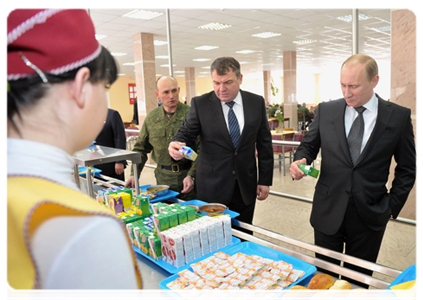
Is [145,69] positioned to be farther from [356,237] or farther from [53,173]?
[53,173]

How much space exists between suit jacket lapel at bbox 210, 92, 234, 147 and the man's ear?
1.83 meters

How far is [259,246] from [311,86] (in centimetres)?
2818

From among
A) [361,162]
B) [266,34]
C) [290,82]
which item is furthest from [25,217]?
[290,82]

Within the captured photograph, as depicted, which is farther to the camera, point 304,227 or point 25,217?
point 304,227

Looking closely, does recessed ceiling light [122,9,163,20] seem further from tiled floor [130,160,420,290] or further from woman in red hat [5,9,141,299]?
woman in red hat [5,9,141,299]


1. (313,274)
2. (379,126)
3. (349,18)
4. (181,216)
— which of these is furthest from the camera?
(349,18)

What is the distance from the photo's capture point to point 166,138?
113 inches

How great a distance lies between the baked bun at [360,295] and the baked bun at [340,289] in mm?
19

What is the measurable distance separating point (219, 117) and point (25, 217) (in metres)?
1.99

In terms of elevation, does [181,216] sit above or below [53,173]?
below

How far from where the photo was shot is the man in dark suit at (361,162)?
182 centimetres

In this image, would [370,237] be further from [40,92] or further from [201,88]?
[201,88]

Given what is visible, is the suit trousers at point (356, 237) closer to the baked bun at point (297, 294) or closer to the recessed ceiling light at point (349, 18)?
the baked bun at point (297, 294)

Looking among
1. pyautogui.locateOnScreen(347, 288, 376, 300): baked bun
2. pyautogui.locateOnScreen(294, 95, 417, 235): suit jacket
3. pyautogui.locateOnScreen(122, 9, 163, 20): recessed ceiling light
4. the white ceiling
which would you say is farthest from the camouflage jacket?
pyautogui.locateOnScreen(122, 9, 163, 20): recessed ceiling light
